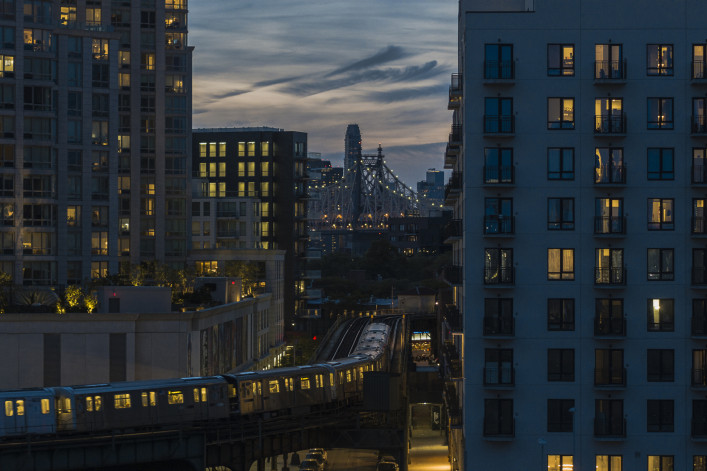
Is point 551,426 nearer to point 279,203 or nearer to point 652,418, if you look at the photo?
point 652,418

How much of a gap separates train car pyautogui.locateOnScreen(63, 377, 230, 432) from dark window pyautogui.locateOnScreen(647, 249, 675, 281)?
24544 millimetres

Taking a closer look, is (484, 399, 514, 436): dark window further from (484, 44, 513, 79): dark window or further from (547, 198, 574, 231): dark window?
(484, 44, 513, 79): dark window

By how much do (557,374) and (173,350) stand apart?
3052 cm

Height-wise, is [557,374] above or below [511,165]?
below

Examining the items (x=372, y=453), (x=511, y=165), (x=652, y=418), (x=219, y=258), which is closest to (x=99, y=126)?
(x=219, y=258)

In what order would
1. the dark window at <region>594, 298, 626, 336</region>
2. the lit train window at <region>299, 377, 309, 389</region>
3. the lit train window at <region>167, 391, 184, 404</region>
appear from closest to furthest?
the dark window at <region>594, 298, 626, 336</region>, the lit train window at <region>167, 391, 184, 404</region>, the lit train window at <region>299, 377, 309, 389</region>

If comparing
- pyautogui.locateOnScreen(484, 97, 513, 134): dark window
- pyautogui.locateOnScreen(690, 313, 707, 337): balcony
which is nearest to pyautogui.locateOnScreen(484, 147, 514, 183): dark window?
pyautogui.locateOnScreen(484, 97, 513, 134): dark window

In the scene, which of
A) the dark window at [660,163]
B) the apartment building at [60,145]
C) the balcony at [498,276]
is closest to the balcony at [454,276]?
the balcony at [498,276]

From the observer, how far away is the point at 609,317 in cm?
5659

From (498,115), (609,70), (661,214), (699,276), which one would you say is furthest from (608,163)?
(699,276)

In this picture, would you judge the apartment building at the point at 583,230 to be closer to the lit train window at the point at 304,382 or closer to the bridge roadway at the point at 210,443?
the bridge roadway at the point at 210,443

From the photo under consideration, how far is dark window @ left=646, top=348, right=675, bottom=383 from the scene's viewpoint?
56.5 metres

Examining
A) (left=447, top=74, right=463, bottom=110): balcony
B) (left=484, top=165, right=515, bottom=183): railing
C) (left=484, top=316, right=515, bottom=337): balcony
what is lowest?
(left=484, top=316, right=515, bottom=337): balcony

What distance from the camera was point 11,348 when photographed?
2970 inches
